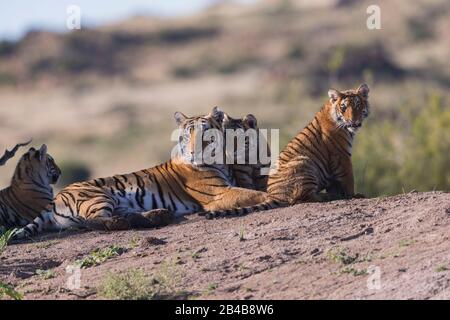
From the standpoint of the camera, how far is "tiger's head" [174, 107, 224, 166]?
39.2ft

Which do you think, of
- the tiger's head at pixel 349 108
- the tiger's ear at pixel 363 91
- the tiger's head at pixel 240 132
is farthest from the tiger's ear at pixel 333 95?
the tiger's head at pixel 240 132

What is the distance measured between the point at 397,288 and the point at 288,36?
57572 millimetres

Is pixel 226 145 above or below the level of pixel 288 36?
below

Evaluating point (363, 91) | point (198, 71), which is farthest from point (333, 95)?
point (198, 71)

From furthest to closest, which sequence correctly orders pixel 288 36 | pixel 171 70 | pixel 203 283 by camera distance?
pixel 288 36, pixel 171 70, pixel 203 283

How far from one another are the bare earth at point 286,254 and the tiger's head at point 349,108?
40.5 inches

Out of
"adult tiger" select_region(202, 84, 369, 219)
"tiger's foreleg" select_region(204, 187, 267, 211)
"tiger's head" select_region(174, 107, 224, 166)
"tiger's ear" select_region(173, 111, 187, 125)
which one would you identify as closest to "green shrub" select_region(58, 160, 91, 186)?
Result: "tiger's ear" select_region(173, 111, 187, 125)

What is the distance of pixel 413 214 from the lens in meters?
10.1

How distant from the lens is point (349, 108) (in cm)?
1174

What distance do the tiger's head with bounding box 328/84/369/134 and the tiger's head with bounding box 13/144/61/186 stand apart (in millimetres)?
3394

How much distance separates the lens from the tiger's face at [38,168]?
41.8ft

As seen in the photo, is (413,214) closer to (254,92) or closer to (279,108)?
(279,108)

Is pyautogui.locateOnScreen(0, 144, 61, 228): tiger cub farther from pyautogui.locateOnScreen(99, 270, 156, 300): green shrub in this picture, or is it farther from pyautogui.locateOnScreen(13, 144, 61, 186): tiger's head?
pyautogui.locateOnScreen(99, 270, 156, 300): green shrub
